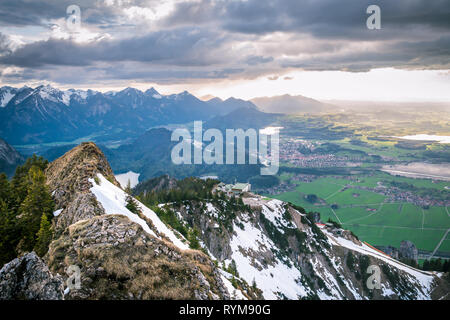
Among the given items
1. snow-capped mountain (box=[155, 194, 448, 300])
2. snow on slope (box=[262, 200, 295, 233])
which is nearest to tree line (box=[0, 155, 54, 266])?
snow-capped mountain (box=[155, 194, 448, 300])

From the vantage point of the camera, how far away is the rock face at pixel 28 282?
1496 centimetres

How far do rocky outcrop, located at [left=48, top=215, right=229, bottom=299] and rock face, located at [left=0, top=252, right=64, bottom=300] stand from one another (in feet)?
4.89

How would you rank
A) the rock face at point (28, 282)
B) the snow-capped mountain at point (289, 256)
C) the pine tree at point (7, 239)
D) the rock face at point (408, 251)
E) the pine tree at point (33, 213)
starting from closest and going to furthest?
the rock face at point (28, 282), the pine tree at point (7, 239), the pine tree at point (33, 213), the snow-capped mountain at point (289, 256), the rock face at point (408, 251)

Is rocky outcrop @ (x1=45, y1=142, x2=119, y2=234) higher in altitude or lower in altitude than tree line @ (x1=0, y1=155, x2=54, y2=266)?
higher

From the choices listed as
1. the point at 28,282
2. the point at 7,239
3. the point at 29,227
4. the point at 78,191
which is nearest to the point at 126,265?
the point at 28,282

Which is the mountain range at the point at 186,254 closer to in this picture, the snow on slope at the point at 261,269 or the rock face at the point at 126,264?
the rock face at the point at 126,264

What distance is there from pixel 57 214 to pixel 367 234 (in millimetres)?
205181

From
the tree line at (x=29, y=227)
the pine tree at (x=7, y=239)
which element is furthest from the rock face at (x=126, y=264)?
the pine tree at (x=7, y=239)

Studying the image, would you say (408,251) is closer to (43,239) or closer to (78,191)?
(78,191)

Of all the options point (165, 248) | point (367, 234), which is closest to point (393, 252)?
point (367, 234)

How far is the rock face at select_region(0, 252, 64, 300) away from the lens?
1496 centimetres

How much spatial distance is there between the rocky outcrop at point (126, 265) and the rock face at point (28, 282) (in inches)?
58.6

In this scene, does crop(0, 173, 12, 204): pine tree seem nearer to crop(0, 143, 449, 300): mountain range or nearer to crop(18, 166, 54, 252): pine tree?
crop(0, 143, 449, 300): mountain range
